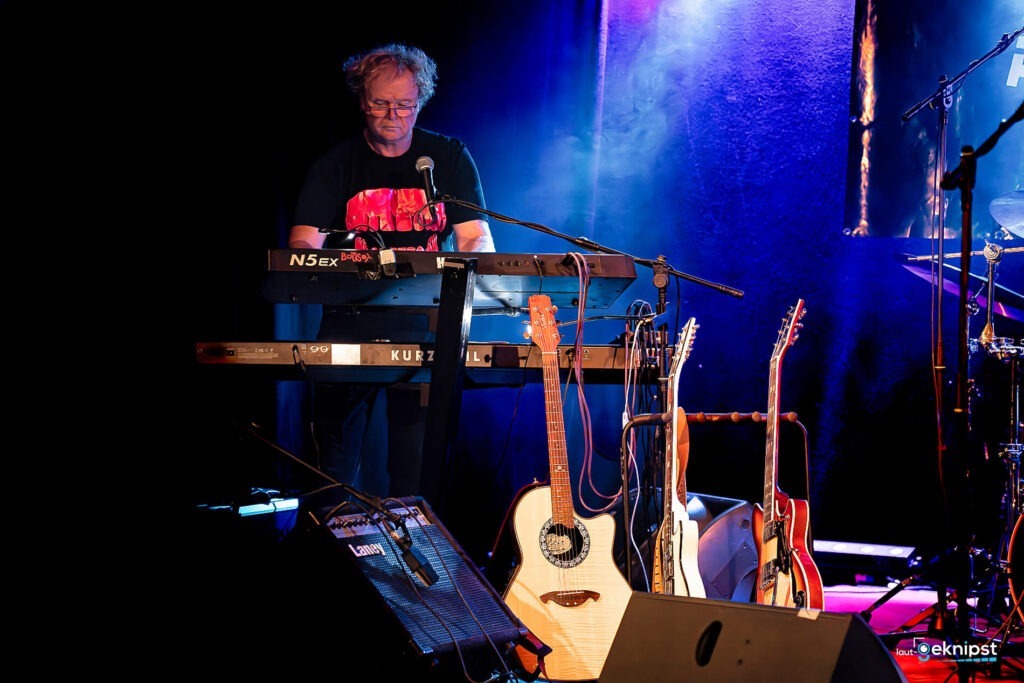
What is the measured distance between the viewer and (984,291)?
441 cm

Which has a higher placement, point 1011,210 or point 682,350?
point 1011,210

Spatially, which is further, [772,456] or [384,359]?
[384,359]

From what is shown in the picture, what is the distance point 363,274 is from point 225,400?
46.2 inches

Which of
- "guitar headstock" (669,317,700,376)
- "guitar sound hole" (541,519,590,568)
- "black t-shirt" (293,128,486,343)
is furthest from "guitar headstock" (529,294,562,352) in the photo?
"black t-shirt" (293,128,486,343)

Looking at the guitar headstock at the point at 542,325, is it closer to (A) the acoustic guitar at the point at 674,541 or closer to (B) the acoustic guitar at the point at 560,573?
(B) the acoustic guitar at the point at 560,573

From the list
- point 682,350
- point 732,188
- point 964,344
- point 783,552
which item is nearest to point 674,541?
point 783,552

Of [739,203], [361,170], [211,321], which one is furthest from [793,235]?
[211,321]

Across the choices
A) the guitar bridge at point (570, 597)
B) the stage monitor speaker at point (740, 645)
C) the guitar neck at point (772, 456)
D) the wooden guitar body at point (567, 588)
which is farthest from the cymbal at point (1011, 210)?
the stage monitor speaker at point (740, 645)

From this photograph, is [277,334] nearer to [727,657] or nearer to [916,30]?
[727,657]

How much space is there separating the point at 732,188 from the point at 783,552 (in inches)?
110

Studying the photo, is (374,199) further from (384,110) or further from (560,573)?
(560,573)

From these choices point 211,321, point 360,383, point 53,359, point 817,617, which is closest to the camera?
point 817,617

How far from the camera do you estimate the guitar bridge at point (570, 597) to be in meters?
3.11

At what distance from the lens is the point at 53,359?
298cm
